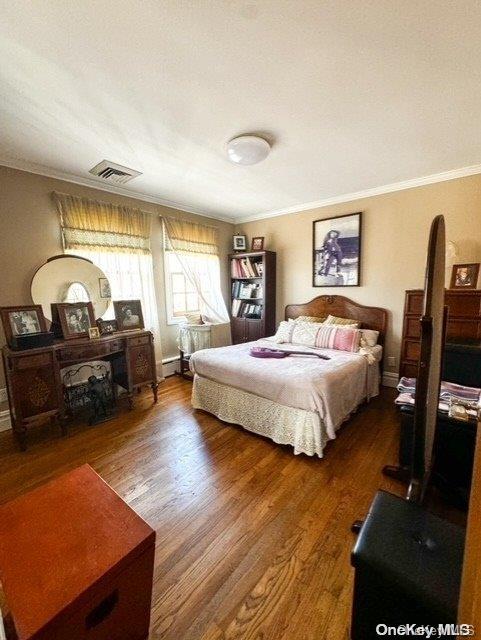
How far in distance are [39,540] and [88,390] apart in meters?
2.15

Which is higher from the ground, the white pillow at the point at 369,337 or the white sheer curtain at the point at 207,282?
the white sheer curtain at the point at 207,282

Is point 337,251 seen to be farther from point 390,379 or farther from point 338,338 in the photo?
point 390,379

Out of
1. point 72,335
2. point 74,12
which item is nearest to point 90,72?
point 74,12

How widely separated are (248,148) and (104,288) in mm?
2108

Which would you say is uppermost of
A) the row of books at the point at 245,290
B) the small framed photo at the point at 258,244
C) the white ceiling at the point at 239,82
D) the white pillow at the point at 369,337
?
the white ceiling at the point at 239,82

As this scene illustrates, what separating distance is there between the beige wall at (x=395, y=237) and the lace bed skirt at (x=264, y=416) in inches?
75.0

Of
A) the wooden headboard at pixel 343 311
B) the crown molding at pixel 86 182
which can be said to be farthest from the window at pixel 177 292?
the wooden headboard at pixel 343 311

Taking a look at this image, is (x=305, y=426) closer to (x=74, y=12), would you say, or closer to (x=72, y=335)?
(x=72, y=335)

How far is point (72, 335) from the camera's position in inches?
102

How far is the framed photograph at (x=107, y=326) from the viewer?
9.25 ft

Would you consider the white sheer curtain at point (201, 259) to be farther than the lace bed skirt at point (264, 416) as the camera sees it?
Yes

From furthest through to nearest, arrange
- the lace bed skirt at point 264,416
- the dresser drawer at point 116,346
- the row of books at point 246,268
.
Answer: the row of books at point 246,268
the dresser drawer at point 116,346
the lace bed skirt at point 264,416

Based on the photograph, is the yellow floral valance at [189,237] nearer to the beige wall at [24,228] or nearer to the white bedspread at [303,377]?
the beige wall at [24,228]

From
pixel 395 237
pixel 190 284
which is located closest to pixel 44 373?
pixel 190 284
